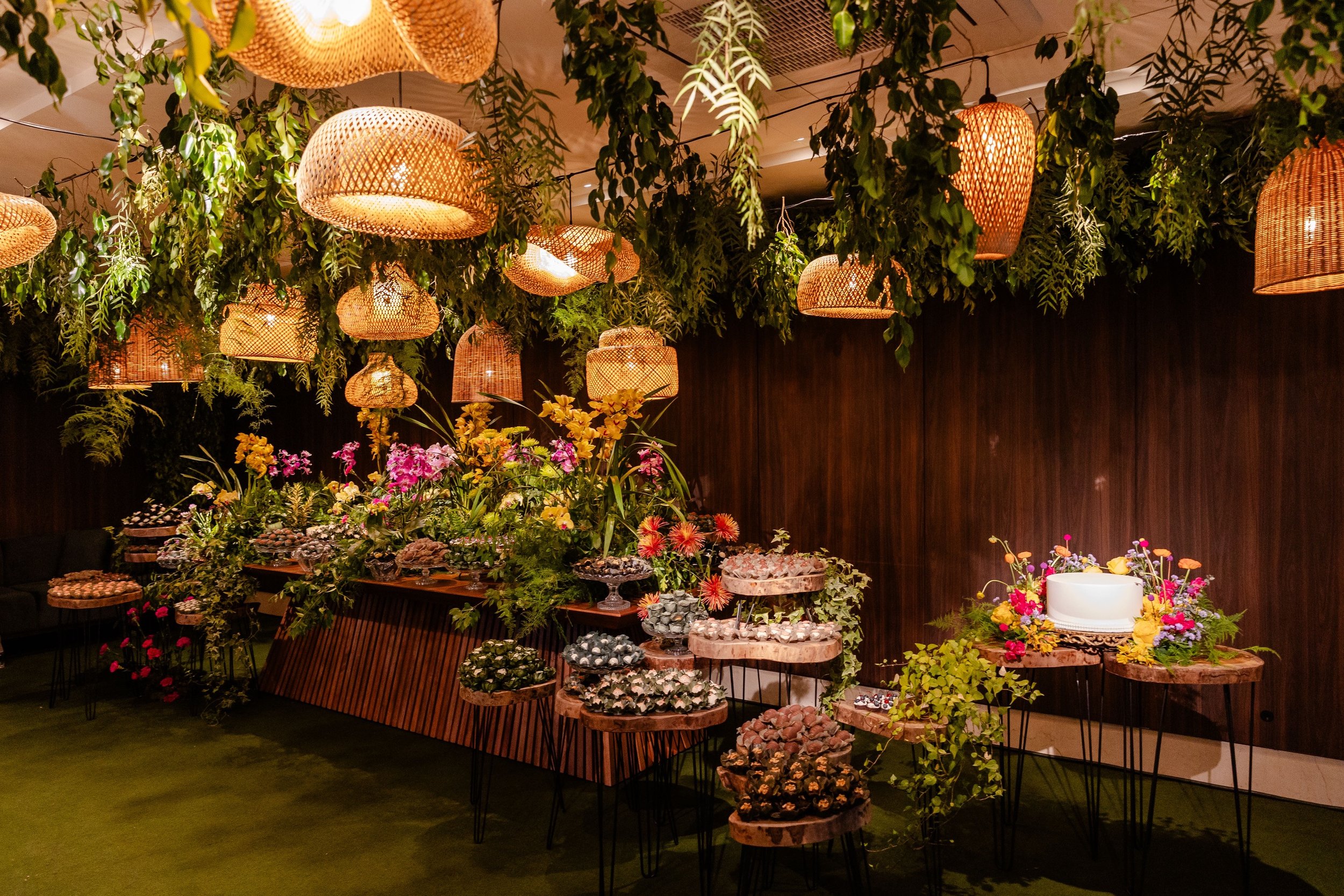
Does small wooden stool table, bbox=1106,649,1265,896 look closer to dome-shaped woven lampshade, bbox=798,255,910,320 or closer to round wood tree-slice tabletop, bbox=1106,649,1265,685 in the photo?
round wood tree-slice tabletop, bbox=1106,649,1265,685

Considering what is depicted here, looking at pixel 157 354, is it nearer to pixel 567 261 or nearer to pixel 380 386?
pixel 380 386

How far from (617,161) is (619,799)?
316 cm

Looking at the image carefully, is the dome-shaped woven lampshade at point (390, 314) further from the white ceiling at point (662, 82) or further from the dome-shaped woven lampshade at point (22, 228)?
the dome-shaped woven lampshade at point (22, 228)

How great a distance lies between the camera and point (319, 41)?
5.23 feet

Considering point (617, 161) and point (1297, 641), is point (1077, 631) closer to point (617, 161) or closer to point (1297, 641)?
point (1297, 641)

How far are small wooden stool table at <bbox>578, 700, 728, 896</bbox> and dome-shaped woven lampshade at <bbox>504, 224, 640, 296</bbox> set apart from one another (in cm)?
152

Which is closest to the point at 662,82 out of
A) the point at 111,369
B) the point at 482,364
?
the point at 482,364

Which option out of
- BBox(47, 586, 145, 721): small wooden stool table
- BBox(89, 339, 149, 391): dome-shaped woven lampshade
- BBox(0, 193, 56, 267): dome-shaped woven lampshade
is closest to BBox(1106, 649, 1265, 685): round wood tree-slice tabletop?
BBox(0, 193, 56, 267): dome-shaped woven lampshade

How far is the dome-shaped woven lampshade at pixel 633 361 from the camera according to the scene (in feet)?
14.6

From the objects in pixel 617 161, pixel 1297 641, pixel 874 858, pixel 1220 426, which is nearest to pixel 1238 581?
pixel 1297 641

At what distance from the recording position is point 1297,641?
422 cm

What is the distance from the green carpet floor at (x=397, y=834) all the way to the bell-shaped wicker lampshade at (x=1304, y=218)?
7.92 ft

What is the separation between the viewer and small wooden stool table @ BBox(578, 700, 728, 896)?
9.80 feet

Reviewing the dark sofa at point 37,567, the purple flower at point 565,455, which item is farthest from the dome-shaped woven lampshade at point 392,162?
the dark sofa at point 37,567
